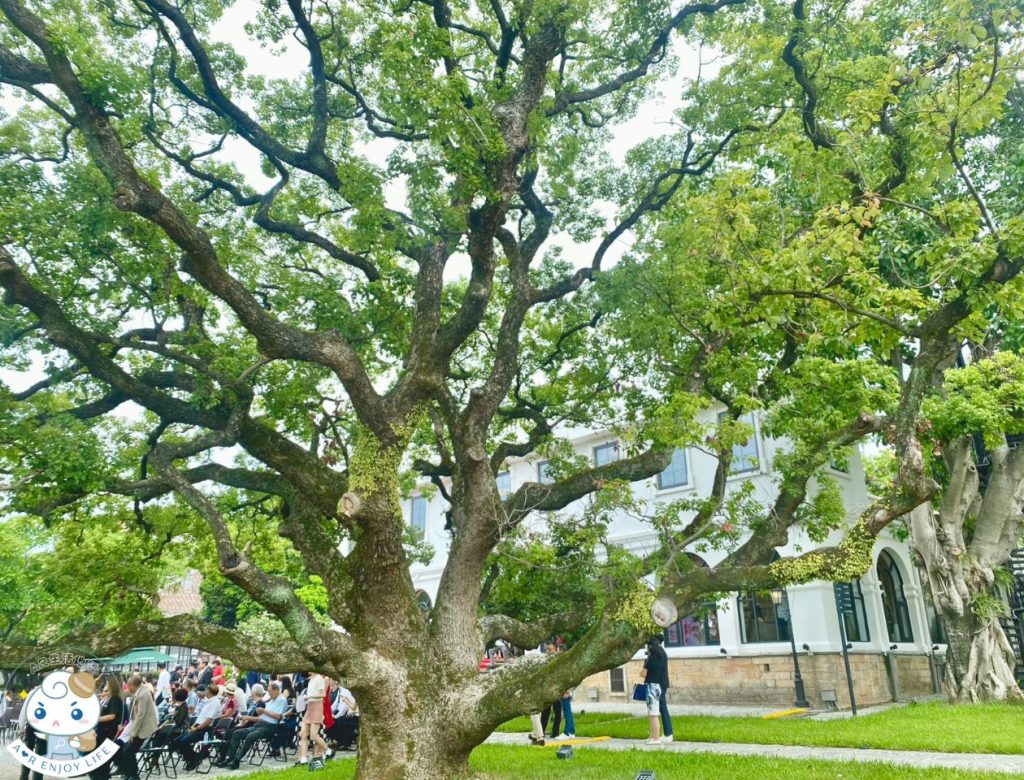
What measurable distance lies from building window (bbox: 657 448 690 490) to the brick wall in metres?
4.90

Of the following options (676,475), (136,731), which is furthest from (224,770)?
(676,475)

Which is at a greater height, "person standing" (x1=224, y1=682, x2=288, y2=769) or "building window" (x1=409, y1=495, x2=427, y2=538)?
"building window" (x1=409, y1=495, x2=427, y2=538)

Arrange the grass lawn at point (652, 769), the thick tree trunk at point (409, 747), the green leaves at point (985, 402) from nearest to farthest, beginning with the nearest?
the thick tree trunk at point (409, 747), the grass lawn at point (652, 769), the green leaves at point (985, 402)

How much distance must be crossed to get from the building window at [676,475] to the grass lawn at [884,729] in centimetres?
743

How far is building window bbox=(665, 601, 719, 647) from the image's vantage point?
18797 mm

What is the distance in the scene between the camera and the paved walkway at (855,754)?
805 centimetres

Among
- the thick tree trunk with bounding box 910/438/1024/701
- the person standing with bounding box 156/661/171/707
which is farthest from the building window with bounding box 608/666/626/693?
the person standing with bounding box 156/661/171/707

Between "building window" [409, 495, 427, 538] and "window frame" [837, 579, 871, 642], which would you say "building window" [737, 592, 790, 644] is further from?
"building window" [409, 495, 427, 538]

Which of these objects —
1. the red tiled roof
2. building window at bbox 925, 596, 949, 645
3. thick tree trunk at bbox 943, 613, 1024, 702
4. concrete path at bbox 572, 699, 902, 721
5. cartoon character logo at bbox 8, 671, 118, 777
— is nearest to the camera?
cartoon character logo at bbox 8, 671, 118, 777

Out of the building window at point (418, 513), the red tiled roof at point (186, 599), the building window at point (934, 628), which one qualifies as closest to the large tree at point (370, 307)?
the building window at point (934, 628)

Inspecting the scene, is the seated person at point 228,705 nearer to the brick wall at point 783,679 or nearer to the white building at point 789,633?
the white building at point 789,633

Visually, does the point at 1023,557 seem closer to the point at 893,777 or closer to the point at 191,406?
the point at 893,777

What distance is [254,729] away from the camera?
39.5ft

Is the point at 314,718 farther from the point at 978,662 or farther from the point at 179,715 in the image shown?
the point at 978,662
